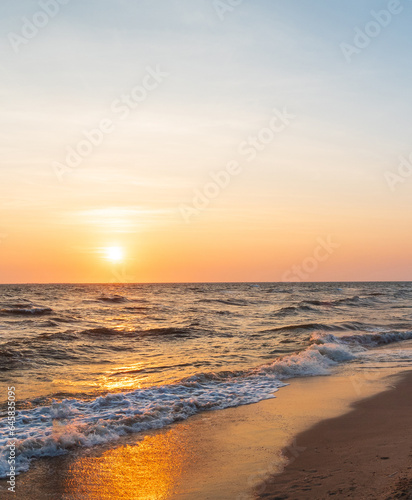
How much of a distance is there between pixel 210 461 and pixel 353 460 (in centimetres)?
182

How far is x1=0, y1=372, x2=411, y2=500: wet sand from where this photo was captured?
5.06 metres

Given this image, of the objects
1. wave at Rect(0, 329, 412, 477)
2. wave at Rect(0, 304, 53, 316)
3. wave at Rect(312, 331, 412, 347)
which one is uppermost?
wave at Rect(0, 304, 53, 316)

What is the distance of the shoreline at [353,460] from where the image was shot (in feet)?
15.0

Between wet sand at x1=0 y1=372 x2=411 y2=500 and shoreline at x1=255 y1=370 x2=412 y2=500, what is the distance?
0.09 feet

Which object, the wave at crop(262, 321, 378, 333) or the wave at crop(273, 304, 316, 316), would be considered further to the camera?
the wave at crop(273, 304, 316, 316)

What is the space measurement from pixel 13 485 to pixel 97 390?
491 centimetres

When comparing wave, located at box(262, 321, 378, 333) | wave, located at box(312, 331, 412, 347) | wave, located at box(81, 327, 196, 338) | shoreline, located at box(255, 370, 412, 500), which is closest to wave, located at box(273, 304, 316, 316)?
wave, located at box(262, 321, 378, 333)

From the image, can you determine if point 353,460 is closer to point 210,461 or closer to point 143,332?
point 210,461

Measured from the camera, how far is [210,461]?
596cm

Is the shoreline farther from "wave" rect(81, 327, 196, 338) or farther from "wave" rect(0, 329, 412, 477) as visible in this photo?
"wave" rect(81, 327, 196, 338)

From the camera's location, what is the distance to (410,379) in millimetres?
11102

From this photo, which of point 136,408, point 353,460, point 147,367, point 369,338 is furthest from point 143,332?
point 353,460

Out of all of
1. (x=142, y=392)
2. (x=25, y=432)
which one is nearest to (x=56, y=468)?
(x=25, y=432)

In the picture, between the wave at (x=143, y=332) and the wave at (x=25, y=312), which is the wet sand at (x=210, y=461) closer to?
the wave at (x=143, y=332)
